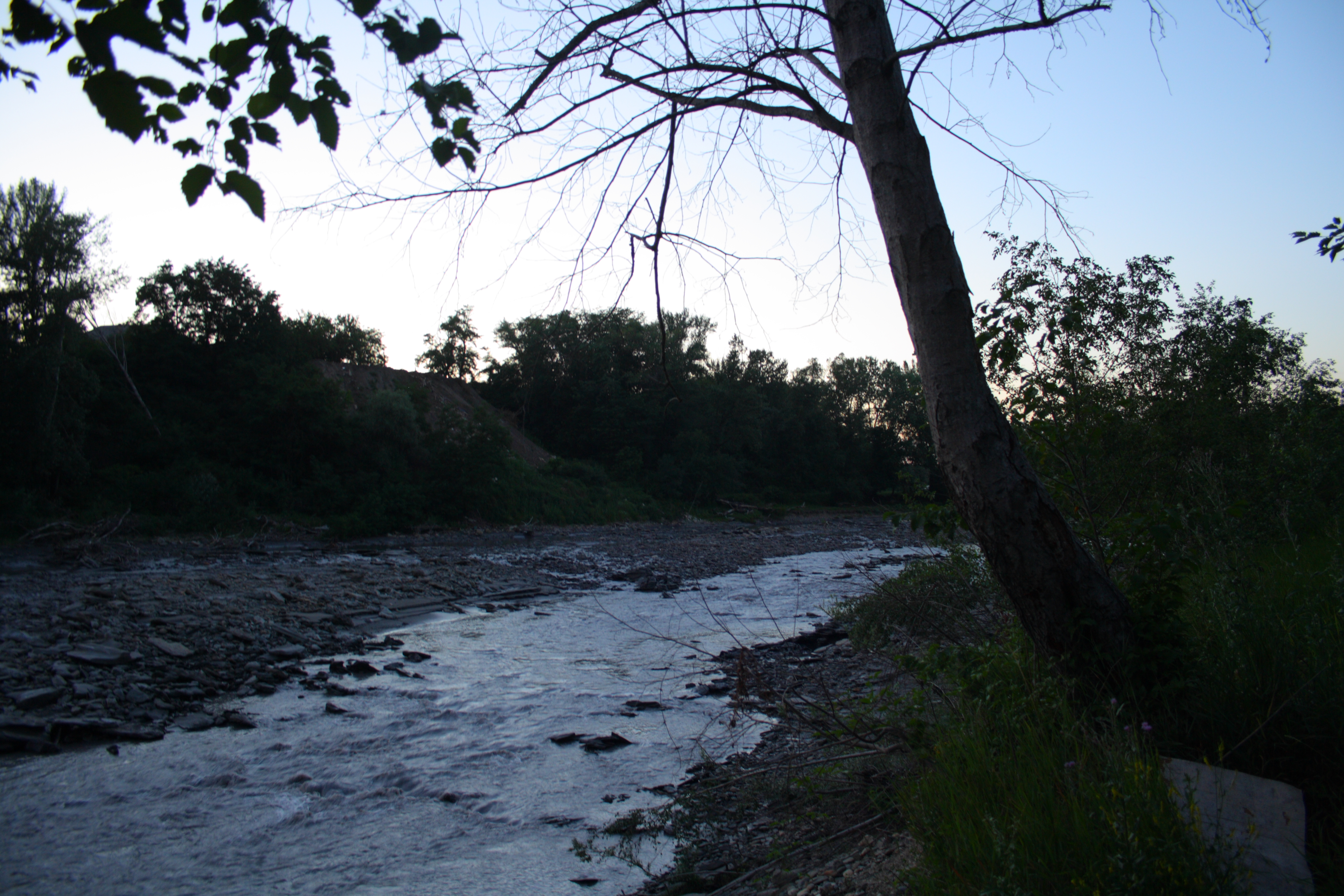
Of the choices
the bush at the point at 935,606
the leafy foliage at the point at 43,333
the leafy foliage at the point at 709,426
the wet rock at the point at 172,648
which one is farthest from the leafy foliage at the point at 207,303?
the bush at the point at 935,606

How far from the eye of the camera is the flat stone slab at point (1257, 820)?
2.01m

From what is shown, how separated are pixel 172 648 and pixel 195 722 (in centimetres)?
259

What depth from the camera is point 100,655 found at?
8.03 metres

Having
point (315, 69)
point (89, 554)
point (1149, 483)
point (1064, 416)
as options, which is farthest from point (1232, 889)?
point (89, 554)

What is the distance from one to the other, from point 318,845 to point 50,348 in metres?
25.1

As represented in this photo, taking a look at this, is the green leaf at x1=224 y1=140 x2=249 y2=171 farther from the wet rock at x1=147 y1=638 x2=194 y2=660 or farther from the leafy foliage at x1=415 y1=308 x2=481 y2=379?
the leafy foliage at x1=415 y1=308 x2=481 y2=379

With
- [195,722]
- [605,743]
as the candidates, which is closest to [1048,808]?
[605,743]

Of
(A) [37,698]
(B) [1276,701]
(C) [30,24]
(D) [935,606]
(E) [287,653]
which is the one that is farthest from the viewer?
(E) [287,653]

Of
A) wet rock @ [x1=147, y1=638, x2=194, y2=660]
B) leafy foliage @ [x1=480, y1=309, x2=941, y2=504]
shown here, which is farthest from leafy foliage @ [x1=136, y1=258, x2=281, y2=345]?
wet rock @ [x1=147, y1=638, x2=194, y2=660]

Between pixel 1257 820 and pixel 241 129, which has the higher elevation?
pixel 241 129

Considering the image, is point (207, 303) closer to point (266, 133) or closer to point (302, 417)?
point (302, 417)

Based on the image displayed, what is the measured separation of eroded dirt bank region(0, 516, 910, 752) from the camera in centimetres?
689

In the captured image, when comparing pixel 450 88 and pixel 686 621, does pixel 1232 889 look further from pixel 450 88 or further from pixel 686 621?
pixel 686 621

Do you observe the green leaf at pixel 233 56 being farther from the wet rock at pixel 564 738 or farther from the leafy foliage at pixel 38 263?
the leafy foliage at pixel 38 263
